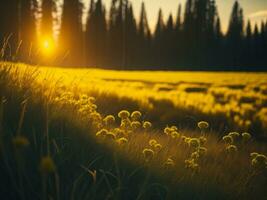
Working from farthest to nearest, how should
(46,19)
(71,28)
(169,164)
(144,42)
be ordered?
(144,42) < (71,28) < (46,19) < (169,164)

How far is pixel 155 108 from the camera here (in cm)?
812

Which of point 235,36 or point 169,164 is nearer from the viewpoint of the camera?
point 169,164

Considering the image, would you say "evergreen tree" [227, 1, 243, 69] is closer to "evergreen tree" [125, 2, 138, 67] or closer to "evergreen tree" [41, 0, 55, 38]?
"evergreen tree" [125, 2, 138, 67]

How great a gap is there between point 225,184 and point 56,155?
1.33 m

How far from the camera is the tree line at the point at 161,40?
3916 centimetres

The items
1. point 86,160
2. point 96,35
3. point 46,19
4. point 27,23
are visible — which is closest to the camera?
point 86,160

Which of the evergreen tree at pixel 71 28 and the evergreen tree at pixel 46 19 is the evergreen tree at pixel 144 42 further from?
the evergreen tree at pixel 46 19

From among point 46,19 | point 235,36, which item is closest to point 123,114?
point 46,19

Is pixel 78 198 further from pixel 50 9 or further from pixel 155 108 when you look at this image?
pixel 50 9

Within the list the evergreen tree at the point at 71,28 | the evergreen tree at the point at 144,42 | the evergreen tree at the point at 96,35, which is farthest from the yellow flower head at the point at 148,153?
the evergreen tree at the point at 144,42

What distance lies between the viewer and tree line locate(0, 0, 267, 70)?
3916cm

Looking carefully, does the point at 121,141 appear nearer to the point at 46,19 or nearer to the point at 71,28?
the point at 46,19

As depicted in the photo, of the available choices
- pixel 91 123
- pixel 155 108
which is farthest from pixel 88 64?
pixel 91 123

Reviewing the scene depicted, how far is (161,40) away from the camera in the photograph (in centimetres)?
4931
